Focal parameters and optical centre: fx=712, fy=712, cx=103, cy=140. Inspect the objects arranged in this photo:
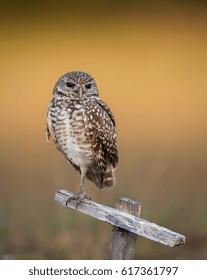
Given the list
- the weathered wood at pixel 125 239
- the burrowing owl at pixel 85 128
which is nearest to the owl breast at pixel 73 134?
the burrowing owl at pixel 85 128

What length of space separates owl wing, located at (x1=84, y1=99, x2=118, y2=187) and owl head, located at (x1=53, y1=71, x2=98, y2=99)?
56 mm

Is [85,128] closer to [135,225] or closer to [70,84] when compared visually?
[70,84]

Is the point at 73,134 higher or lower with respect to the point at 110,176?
higher

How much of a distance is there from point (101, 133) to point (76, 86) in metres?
0.20

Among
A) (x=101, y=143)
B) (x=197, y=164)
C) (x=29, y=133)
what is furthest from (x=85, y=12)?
(x=101, y=143)

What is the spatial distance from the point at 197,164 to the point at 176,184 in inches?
6.0

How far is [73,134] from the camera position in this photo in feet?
8.05

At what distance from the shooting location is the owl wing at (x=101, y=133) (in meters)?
2.43

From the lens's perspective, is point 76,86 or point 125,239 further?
point 76,86

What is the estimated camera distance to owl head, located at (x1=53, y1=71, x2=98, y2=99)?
2.33 metres

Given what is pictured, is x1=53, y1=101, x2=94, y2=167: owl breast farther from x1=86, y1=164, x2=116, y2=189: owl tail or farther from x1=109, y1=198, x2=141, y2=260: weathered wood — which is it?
x1=109, y1=198, x2=141, y2=260: weathered wood

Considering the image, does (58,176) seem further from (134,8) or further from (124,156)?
(134,8)

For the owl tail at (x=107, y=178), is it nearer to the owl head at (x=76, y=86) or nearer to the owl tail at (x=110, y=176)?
the owl tail at (x=110, y=176)

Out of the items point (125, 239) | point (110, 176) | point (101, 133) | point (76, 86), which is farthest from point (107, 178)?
point (125, 239)
